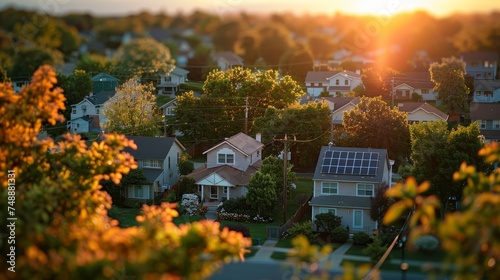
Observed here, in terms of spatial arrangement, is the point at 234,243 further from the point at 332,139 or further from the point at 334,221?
the point at 332,139

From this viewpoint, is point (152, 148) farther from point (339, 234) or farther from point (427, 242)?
point (427, 242)

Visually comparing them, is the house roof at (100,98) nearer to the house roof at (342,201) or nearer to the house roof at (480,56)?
the house roof at (342,201)

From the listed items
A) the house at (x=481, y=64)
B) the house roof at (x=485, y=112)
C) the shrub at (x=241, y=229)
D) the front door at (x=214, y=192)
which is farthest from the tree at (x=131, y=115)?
the house at (x=481, y=64)

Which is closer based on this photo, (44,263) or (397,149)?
(44,263)

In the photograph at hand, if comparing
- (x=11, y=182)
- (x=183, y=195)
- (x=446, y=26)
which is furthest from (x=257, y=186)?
(x=446, y=26)

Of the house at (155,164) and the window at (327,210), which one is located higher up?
the house at (155,164)
